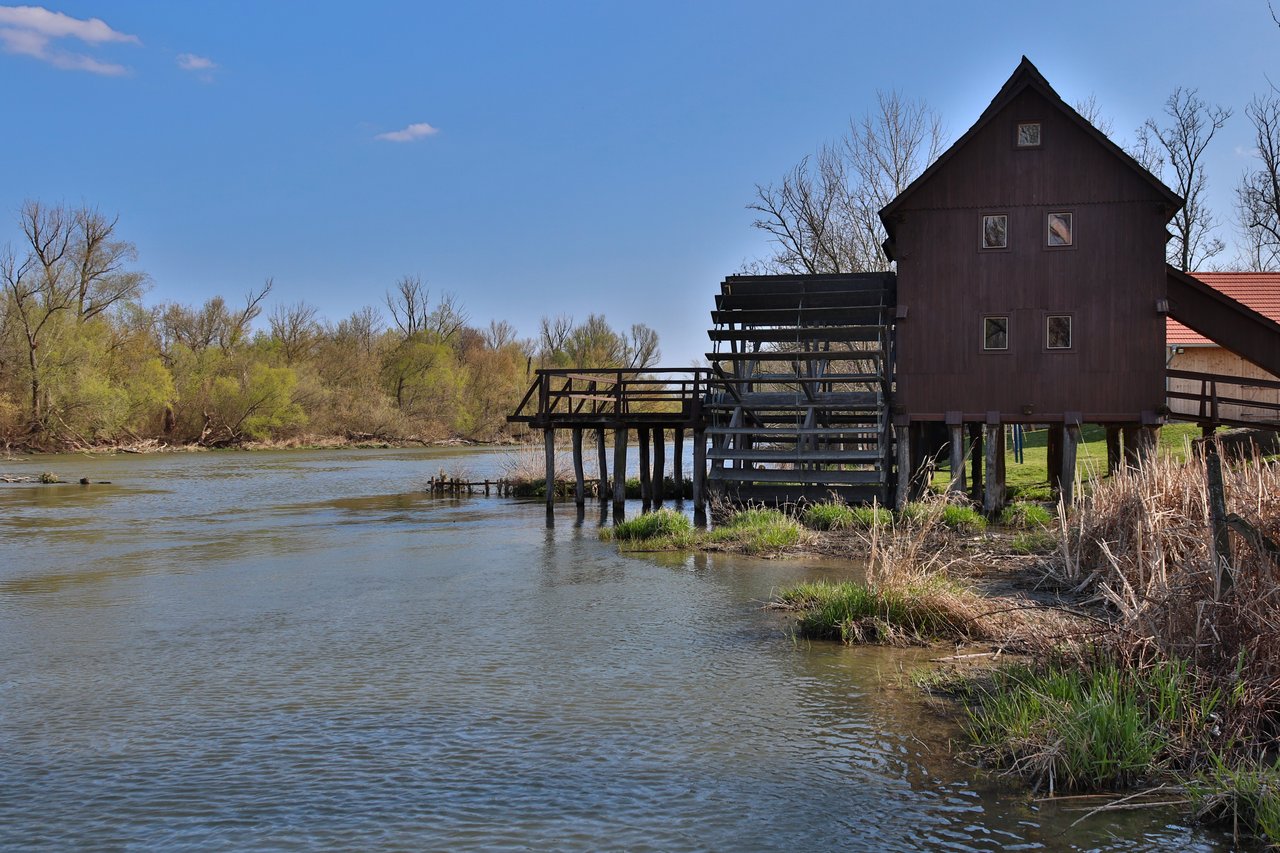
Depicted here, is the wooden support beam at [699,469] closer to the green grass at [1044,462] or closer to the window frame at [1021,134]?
the green grass at [1044,462]

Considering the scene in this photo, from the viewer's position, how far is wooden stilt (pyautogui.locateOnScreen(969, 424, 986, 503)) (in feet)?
77.0

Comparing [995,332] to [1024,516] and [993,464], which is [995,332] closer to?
[993,464]

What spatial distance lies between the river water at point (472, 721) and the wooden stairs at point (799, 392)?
18.8ft

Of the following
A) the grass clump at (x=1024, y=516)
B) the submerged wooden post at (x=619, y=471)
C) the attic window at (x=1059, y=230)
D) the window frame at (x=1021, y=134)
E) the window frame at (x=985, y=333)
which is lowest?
the grass clump at (x=1024, y=516)

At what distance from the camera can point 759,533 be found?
16203 mm

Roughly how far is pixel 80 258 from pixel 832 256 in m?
41.5

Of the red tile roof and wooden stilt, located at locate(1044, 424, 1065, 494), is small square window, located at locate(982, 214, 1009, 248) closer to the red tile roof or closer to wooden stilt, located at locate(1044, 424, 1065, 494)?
wooden stilt, located at locate(1044, 424, 1065, 494)

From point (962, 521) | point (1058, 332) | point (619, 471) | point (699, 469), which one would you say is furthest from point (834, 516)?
point (619, 471)

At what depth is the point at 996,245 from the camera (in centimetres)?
2012

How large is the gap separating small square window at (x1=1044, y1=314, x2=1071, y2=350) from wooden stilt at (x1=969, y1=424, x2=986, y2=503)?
11.6 ft

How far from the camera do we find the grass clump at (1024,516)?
58.9 feet

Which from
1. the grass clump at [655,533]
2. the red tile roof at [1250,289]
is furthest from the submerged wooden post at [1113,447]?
the grass clump at [655,533]

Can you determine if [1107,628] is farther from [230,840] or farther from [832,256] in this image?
[832,256]

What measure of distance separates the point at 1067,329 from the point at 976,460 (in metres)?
5.84
